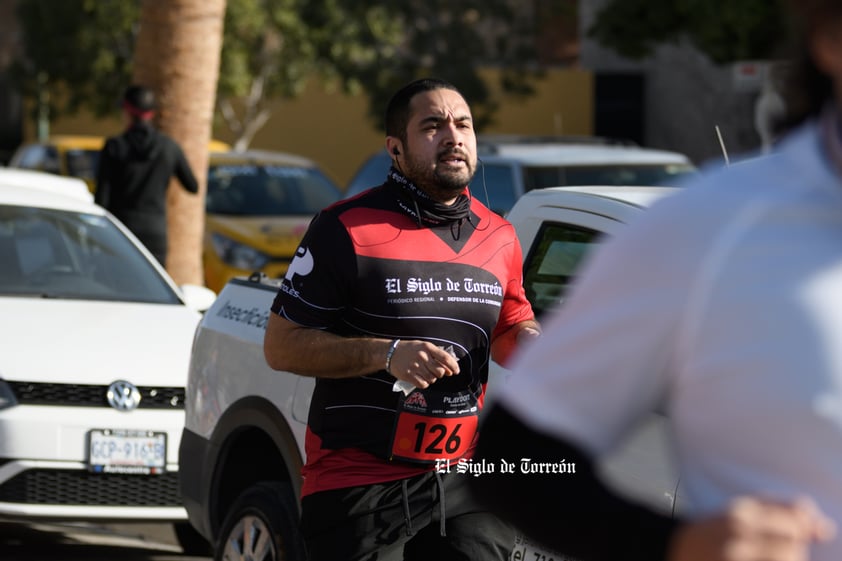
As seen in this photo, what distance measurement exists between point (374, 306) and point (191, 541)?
12.5 feet

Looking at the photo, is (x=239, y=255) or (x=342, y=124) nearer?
(x=239, y=255)

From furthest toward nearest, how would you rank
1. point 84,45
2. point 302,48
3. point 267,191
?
1. point 302,48
2. point 84,45
3. point 267,191

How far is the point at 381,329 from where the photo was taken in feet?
11.5

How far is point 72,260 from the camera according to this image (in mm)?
7719

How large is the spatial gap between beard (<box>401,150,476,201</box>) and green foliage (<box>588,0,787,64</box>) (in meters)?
17.3

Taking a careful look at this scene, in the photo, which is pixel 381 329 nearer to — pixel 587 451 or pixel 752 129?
pixel 587 451

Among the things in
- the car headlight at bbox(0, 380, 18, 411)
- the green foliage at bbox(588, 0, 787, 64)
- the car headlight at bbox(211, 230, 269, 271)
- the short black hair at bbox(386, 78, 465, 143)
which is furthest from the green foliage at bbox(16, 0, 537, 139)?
the short black hair at bbox(386, 78, 465, 143)

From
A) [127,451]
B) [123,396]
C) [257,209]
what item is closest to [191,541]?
[127,451]

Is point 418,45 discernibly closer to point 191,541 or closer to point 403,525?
point 191,541

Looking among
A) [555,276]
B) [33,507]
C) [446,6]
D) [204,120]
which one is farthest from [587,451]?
[446,6]

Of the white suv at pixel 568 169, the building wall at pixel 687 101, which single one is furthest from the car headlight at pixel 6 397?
the building wall at pixel 687 101

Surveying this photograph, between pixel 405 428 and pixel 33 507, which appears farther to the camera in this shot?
pixel 33 507

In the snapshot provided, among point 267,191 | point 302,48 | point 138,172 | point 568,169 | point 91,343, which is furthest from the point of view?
point 302,48

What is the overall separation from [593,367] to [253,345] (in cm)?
367
